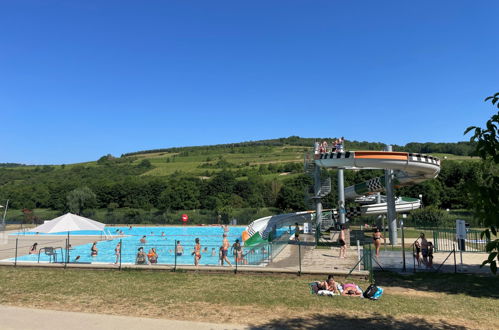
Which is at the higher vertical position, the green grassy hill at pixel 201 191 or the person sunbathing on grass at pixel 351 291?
the green grassy hill at pixel 201 191

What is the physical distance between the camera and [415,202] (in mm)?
31359

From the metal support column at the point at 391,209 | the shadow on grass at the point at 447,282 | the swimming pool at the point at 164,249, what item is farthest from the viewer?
the metal support column at the point at 391,209

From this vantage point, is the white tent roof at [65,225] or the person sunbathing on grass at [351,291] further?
the white tent roof at [65,225]

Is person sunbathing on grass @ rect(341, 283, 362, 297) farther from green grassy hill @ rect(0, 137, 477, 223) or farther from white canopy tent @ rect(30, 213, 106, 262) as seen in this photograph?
green grassy hill @ rect(0, 137, 477, 223)

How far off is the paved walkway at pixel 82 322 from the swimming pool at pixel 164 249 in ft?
23.6

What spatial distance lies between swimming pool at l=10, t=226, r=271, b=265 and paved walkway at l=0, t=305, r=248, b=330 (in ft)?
23.6

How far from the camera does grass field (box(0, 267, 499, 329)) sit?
814 cm

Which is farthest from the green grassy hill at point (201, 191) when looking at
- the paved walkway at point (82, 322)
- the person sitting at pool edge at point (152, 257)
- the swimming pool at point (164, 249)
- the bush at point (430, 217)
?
the paved walkway at point (82, 322)

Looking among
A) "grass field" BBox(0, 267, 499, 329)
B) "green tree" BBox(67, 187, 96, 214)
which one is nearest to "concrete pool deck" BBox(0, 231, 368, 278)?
"grass field" BBox(0, 267, 499, 329)

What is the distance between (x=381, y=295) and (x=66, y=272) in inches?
470

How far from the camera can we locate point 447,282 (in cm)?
1214

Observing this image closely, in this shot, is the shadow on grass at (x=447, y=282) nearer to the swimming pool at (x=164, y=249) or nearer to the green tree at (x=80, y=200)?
the swimming pool at (x=164, y=249)

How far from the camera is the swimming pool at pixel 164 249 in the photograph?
16686 mm

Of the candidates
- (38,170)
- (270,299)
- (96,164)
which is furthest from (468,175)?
(38,170)
